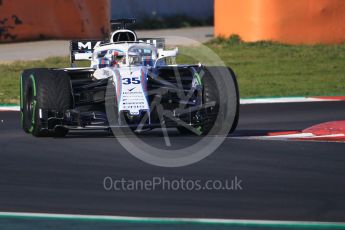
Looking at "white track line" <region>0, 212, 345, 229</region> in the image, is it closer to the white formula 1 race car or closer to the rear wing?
the white formula 1 race car

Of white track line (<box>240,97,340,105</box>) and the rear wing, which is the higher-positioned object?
the rear wing

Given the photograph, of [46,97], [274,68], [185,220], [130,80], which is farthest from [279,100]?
[185,220]

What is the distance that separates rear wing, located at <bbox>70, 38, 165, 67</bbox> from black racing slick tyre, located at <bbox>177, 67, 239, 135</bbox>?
4.48 ft

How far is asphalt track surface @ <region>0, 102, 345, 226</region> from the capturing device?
7.89m

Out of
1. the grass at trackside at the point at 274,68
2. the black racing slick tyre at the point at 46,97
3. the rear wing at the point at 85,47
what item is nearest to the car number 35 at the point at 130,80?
the black racing slick tyre at the point at 46,97

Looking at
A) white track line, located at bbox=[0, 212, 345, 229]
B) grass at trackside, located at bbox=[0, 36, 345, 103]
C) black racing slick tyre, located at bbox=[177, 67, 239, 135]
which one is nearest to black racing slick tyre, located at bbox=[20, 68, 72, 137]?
black racing slick tyre, located at bbox=[177, 67, 239, 135]

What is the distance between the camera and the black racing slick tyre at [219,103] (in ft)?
39.1

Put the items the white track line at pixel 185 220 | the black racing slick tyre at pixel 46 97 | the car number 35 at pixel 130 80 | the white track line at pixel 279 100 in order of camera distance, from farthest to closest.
→ the white track line at pixel 279 100 → the car number 35 at pixel 130 80 → the black racing slick tyre at pixel 46 97 → the white track line at pixel 185 220

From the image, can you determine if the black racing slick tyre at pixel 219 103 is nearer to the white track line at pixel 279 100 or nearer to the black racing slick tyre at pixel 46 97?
the black racing slick tyre at pixel 46 97

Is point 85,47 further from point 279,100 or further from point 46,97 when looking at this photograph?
point 279,100

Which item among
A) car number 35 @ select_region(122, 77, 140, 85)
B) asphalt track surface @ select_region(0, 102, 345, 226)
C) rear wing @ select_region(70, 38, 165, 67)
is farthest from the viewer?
rear wing @ select_region(70, 38, 165, 67)

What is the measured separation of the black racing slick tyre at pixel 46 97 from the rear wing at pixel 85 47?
1.37 metres

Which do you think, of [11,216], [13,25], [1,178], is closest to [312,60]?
[13,25]

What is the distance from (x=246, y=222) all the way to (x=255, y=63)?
15090 millimetres
